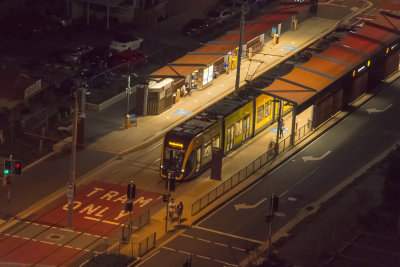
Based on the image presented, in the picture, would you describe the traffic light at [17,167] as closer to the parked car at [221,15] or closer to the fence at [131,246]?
the fence at [131,246]

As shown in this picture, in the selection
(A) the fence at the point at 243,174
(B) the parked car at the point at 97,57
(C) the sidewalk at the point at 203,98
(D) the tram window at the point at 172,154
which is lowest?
(B) the parked car at the point at 97,57

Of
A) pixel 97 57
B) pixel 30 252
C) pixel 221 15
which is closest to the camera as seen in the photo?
pixel 30 252

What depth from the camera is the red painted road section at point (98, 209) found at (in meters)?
73.9

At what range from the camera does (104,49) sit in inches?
4119

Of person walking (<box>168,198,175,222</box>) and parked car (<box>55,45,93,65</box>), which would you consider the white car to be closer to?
parked car (<box>55,45,93,65</box>)

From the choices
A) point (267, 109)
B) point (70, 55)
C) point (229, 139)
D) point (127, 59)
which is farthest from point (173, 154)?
point (70, 55)

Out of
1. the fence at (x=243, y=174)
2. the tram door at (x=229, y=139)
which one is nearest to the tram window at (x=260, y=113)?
the fence at (x=243, y=174)

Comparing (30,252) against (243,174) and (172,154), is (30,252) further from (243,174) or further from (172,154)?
(243,174)

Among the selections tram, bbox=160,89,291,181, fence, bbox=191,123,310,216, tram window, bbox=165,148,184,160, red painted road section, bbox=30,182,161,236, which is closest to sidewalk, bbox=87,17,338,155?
tram, bbox=160,89,291,181

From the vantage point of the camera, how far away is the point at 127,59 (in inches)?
3996

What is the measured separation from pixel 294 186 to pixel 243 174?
11.7 ft

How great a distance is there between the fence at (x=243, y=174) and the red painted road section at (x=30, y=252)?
9639mm

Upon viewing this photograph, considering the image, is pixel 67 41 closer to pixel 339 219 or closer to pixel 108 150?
pixel 108 150

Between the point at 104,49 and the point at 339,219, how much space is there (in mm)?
35728
